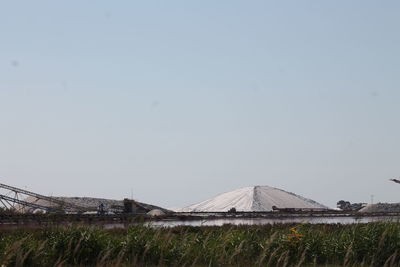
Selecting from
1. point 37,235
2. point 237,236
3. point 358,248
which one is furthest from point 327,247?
point 37,235

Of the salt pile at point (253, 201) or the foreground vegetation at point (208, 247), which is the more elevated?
the salt pile at point (253, 201)

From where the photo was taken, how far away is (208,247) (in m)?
25.2

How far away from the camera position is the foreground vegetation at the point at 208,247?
76.9ft

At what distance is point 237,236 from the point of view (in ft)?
94.3

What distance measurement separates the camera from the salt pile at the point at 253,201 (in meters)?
124

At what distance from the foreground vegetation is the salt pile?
93506 mm

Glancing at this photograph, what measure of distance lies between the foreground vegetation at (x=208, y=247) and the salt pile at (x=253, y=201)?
93.5 m

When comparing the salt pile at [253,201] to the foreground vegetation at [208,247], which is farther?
the salt pile at [253,201]

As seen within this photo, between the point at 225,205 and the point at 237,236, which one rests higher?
the point at 225,205

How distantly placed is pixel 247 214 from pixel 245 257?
80236 millimetres

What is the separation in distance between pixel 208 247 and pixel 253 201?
10102 centimetres

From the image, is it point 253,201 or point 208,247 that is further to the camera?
point 253,201

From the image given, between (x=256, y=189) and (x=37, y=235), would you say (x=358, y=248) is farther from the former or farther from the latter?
(x=256, y=189)

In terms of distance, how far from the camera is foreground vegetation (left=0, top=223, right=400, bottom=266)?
76.9ft
